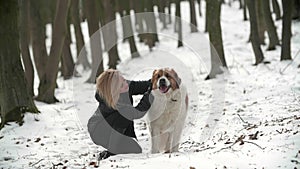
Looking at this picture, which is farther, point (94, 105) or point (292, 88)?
point (94, 105)

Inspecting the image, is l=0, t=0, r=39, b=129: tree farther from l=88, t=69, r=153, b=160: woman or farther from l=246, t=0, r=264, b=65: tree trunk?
l=246, t=0, r=264, b=65: tree trunk

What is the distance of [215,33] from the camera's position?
12344mm

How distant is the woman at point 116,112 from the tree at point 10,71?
2321 mm

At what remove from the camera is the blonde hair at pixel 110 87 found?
17.9ft

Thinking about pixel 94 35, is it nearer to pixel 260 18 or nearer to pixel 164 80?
pixel 260 18

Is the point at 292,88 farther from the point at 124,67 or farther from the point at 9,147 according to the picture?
the point at 124,67

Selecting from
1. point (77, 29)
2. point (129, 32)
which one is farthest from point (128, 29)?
Result: point (77, 29)

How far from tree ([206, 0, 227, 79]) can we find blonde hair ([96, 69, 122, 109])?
738 centimetres

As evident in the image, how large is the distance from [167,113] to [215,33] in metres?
7.16

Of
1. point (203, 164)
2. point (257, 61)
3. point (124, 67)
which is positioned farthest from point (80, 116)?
point (124, 67)

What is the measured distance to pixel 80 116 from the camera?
930 cm

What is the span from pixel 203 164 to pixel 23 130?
4.18 m

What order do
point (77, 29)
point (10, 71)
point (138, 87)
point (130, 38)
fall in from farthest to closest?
1. point (130, 38)
2. point (77, 29)
3. point (10, 71)
4. point (138, 87)

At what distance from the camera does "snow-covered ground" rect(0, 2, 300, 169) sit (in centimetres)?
433
